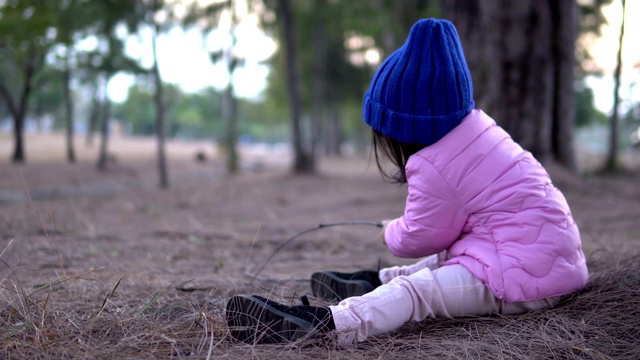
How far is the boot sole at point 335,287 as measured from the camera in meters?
2.41

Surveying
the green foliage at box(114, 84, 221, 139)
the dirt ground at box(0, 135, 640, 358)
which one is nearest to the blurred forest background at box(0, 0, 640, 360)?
the dirt ground at box(0, 135, 640, 358)

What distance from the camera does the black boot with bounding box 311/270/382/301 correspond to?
95.1 inches

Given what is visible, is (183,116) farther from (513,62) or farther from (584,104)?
(513,62)

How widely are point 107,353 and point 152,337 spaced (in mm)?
158

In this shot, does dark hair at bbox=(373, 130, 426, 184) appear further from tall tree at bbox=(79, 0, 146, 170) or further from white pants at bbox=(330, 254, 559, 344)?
tall tree at bbox=(79, 0, 146, 170)

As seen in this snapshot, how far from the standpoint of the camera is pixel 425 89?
7.07 ft

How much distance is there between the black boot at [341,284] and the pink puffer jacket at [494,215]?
35 cm

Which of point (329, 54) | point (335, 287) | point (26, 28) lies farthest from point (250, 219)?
point (329, 54)

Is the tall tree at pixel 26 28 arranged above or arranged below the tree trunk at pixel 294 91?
above

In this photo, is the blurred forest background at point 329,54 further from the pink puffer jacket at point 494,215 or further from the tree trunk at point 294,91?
the pink puffer jacket at point 494,215

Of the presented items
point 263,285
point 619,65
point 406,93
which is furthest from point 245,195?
point 406,93

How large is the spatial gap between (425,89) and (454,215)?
495 millimetres

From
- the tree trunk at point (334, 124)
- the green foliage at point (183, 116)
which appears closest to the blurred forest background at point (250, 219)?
the tree trunk at point (334, 124)

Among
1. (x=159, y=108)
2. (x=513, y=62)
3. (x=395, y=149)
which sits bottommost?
(x=395, y=149)
